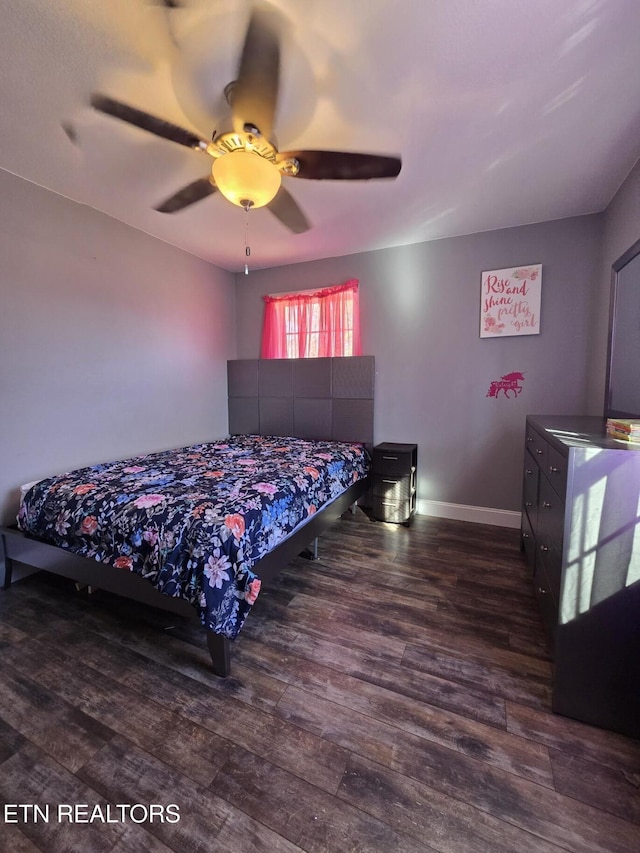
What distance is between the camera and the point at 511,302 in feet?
10.0

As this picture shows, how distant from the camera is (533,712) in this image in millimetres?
1405

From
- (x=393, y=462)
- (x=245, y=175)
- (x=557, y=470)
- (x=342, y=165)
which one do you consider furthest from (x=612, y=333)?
(x=245, y=175)

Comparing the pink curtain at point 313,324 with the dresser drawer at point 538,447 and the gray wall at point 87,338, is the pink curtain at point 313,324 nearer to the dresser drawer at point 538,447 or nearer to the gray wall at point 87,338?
the gray wall at point 87,338

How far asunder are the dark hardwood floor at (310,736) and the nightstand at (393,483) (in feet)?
3.81

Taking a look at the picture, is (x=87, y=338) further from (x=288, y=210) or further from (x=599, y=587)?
(x=599, y=587)

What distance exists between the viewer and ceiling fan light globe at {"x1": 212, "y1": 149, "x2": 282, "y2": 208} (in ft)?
5.48

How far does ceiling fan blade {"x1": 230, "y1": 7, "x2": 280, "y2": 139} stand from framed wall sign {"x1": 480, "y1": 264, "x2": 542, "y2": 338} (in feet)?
7.47

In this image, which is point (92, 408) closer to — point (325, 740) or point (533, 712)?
point (325, 740)

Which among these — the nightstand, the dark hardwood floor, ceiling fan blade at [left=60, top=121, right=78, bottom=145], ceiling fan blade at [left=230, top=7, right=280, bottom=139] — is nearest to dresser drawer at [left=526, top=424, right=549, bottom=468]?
the dark hardwood floor

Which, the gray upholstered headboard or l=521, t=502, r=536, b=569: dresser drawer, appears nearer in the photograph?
l=521, t=502, r=536, b=569: dresser drawer

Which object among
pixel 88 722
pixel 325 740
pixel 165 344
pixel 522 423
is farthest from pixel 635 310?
pixel 165 344

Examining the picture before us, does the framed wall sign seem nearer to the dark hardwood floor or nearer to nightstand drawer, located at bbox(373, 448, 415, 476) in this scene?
nightstand drawer, located at bbox(373, 448, 415, 476)

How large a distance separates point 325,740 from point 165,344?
3311mm

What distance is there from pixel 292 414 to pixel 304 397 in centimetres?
25
